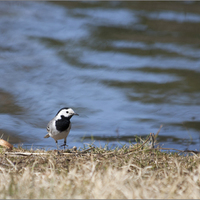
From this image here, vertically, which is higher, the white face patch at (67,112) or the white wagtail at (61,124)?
the white face patch at (67,112)

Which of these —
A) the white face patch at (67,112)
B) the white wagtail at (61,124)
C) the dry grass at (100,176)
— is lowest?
the dry grass at (100,176)

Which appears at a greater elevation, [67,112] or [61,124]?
[67,112]

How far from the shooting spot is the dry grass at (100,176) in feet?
8.75

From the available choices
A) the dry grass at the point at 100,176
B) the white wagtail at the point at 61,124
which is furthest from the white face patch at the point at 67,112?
the dry grass at the point at 100,176

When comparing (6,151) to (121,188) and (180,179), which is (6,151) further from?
(180,179)

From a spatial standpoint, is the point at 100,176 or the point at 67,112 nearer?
the point at 100,176

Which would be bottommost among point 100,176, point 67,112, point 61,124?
point 100,176

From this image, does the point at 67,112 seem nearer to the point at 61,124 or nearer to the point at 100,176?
the point at 61,124

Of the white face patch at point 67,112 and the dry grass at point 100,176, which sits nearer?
the dry grass at point 100,176

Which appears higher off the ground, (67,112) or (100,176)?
(67,112)

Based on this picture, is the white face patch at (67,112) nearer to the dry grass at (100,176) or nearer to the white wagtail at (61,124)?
the white wagtail at (61,124)

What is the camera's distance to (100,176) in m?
3.07

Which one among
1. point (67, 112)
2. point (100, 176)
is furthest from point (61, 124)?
point (100, 176)

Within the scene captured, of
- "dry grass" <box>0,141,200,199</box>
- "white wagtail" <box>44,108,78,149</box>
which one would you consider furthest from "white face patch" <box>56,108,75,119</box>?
"dry grass" <box>0,141,200,199</box>
